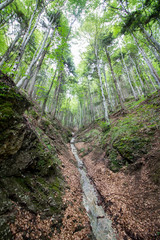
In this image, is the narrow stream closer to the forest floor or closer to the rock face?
the forest floor

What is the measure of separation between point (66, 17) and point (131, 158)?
661 inches

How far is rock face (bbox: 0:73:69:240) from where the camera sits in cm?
295

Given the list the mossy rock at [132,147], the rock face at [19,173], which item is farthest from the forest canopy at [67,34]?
the mossy rock at [132,147]

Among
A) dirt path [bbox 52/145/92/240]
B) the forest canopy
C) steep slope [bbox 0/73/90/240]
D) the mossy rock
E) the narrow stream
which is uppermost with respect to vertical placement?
the forest canopy

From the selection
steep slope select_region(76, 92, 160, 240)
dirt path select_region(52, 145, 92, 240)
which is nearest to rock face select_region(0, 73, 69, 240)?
dirt path select_region(52, 145, 92, 240)

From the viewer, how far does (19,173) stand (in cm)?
368

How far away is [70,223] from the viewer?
3688mm

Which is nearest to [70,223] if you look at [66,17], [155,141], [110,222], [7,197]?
[110,222]

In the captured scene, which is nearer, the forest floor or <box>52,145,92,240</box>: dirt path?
the forest floor

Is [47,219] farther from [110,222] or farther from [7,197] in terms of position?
[110,222]

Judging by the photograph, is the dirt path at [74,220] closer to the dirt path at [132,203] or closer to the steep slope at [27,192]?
the steep slope at [27,192]

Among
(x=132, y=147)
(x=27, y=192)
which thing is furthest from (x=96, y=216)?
(x=132, y=147)

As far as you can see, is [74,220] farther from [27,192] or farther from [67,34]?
[67,34]

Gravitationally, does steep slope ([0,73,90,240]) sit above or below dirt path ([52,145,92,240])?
above
